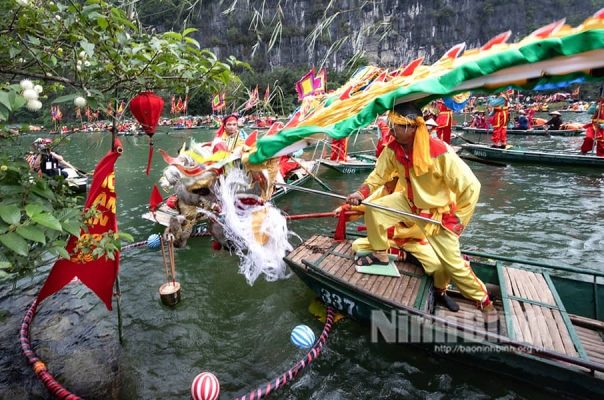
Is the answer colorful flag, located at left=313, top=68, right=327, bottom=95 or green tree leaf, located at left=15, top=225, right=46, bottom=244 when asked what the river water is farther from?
colorful flag, located at left=313, top=68, right=327, bottom=95

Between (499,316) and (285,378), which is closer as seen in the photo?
(285,378)

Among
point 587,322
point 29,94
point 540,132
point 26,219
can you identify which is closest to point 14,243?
point 26,219

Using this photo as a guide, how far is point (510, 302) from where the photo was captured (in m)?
4.21

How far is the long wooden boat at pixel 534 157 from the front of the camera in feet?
45.1

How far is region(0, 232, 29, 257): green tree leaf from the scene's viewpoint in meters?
1.70

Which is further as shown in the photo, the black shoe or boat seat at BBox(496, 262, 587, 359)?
the black shoe

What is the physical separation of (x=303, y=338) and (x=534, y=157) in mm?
15080

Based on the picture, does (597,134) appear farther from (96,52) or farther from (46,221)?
(46,221)

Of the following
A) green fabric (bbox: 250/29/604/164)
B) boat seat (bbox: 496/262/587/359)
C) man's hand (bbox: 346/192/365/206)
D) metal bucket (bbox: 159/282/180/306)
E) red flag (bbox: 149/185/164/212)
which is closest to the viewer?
green fabric (bbox: 250/29/604/164)

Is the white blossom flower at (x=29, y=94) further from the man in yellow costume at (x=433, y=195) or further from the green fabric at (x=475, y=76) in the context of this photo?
the man in yellow costume at (x=433, y=195)

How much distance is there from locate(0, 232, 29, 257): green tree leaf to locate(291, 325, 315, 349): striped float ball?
3.51m

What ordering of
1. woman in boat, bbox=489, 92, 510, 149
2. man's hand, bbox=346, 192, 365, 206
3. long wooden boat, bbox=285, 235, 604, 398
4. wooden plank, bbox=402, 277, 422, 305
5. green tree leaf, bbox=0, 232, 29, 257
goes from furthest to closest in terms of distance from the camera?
woman in boat, bbox=489, 92, 510, 149 < man's hand, bbox=346, 192, 365, 206 < wooden plank, bbox=402, 277, 422, 305 < long wooden boat, bbox=285, 235, 604, 398 < green tree leaf, bbox=0, 232, 29, 257

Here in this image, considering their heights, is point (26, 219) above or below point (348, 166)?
above

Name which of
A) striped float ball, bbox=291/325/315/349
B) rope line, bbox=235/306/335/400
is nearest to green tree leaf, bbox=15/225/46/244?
rope line, bbox=235/306/335/400
